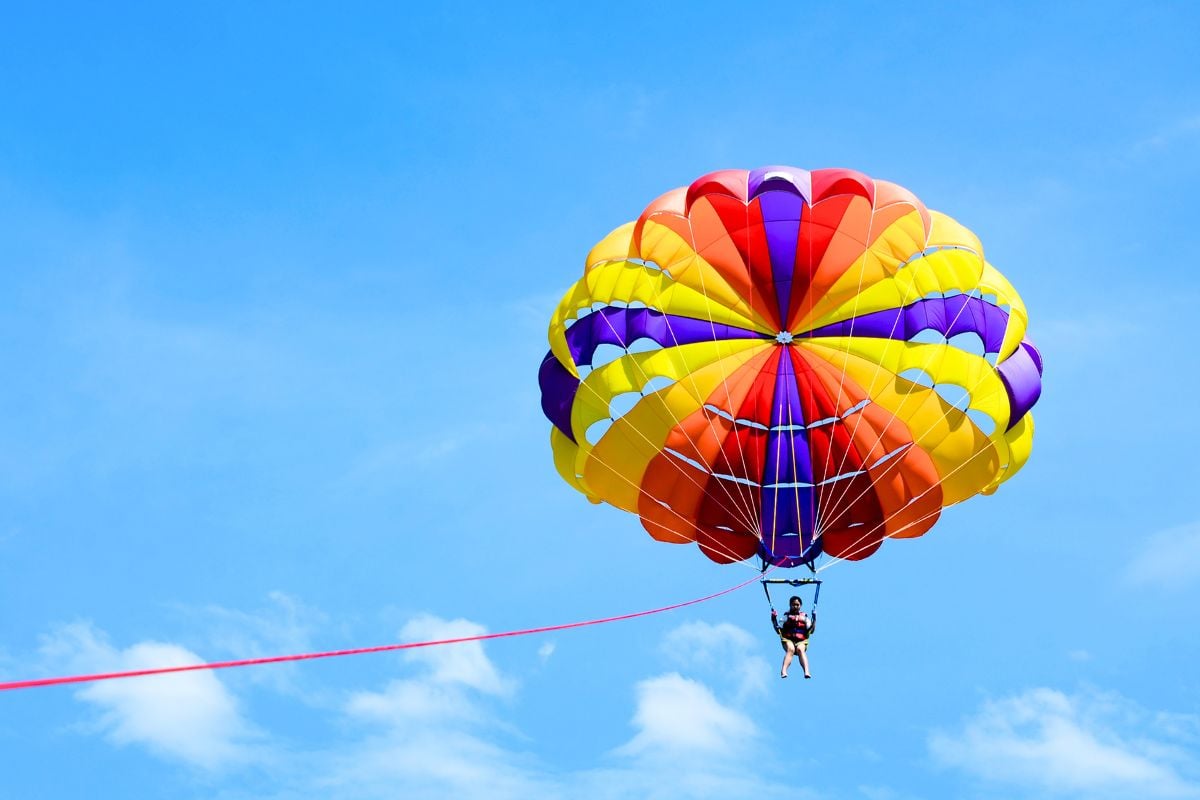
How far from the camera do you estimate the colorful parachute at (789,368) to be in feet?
63.1

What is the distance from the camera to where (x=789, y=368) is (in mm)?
20219

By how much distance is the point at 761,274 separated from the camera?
65.0 feet

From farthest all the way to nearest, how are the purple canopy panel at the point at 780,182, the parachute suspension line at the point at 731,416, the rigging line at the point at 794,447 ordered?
the rigging line at the point at 794,447, the parachute suspension line at the point at 731,416, the purple canopy panel at the point at 780,182

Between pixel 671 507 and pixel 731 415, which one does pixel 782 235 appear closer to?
pixel 731 415

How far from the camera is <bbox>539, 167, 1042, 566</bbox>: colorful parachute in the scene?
19219mm

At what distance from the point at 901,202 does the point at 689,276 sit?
2.63m

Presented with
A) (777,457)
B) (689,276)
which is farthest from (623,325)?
(777,457)

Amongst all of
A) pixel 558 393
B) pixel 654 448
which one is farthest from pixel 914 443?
pixel 558 393

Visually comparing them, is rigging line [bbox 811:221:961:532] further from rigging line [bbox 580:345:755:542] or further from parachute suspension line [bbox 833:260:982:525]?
rigging line [bbox 580:345:755:542]

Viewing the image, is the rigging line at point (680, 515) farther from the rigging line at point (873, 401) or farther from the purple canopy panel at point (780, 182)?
the purple canopy panel at point (780, 182)

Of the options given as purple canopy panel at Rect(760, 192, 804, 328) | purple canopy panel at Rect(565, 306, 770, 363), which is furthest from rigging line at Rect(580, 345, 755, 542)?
purple canopy panel at Rect(760, 192, 804, 328)

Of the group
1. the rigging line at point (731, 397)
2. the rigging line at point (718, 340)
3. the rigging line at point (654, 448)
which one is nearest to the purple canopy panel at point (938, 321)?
the rigging line at point (718, 340)

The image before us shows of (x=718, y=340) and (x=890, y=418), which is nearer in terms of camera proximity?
(x=890, y=418)

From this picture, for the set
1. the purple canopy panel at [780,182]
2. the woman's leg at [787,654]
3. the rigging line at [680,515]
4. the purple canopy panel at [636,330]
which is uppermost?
the purple canopy panel at [780,182]
